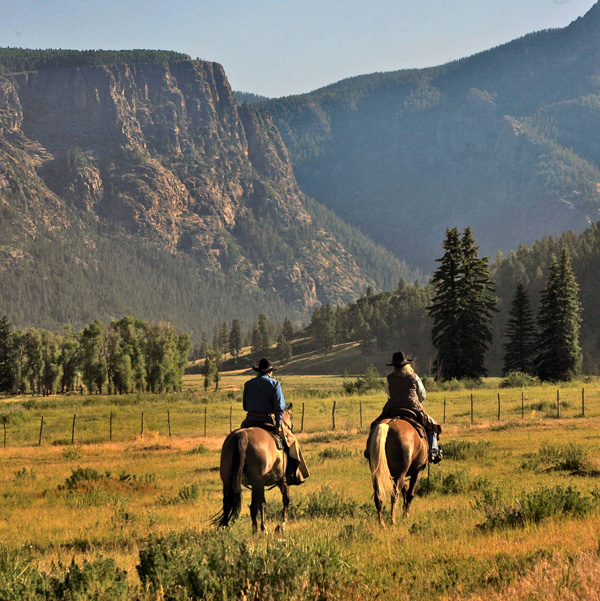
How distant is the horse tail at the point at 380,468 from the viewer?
11.4 m

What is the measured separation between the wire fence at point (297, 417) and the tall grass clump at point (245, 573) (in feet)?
93.4

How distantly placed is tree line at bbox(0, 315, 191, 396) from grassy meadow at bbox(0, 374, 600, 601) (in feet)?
231

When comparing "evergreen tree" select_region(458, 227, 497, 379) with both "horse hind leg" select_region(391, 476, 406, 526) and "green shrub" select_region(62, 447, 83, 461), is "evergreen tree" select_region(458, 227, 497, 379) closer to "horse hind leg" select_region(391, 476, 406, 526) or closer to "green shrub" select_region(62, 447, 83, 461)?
"green shrub" select_region(62, 447, 83, 461)

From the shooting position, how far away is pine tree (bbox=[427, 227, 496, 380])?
65.9 m

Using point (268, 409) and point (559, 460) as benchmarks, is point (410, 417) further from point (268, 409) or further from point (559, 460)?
point (559, 460)

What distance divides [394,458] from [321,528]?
191 centimetres

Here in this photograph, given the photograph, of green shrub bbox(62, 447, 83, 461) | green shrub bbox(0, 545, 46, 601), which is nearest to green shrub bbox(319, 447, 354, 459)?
green shrub bbox(62, 447, 83, 461)

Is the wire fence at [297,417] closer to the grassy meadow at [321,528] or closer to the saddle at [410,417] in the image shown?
the grassy meadow at [321,528]

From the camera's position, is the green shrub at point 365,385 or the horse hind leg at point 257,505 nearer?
the horse hind leg at point 257,505

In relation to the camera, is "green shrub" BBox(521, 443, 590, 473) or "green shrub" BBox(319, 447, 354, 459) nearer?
"green shrub" BBox(521, 443, 590, 473)

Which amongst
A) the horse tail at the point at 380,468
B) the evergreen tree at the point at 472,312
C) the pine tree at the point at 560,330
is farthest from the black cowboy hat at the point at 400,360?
the pine tree at the point at 560,330

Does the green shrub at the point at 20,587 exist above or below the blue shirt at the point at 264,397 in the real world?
below

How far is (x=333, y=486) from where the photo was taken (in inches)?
721

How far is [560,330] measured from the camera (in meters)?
70.9
